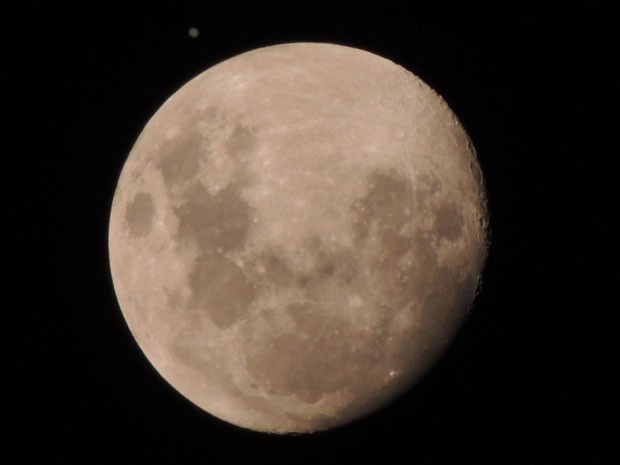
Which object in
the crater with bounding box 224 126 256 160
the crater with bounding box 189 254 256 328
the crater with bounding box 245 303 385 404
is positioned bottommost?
the crater with bounding box 245 303 385 404

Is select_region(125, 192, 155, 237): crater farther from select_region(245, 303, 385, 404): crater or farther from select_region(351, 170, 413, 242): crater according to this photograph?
select_region(351, 170, 413, 242): crater

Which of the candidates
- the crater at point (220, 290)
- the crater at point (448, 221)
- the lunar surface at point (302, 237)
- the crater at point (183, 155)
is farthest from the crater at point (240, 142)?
the crater at point (448, 221)

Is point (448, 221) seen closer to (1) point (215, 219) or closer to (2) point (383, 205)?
(2) point (383, 205)

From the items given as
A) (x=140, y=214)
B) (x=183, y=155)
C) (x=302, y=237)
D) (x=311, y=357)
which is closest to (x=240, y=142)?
(x=183, y=155)

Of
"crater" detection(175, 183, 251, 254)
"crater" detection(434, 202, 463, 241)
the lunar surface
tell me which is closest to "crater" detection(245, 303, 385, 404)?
the lunar surface

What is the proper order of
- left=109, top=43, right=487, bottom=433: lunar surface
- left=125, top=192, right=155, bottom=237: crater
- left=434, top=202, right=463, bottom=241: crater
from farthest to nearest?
1. left=125, top=192, right=155, bottom=237: crater
2. left=434, top=202, right=463, bottom=241: crater
3. left=109, top=43, right=487, bottom=433: lunar surface


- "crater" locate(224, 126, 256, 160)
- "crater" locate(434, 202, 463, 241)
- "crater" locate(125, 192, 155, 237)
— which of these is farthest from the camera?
"crater" locate(125, 192, 155, 237)
